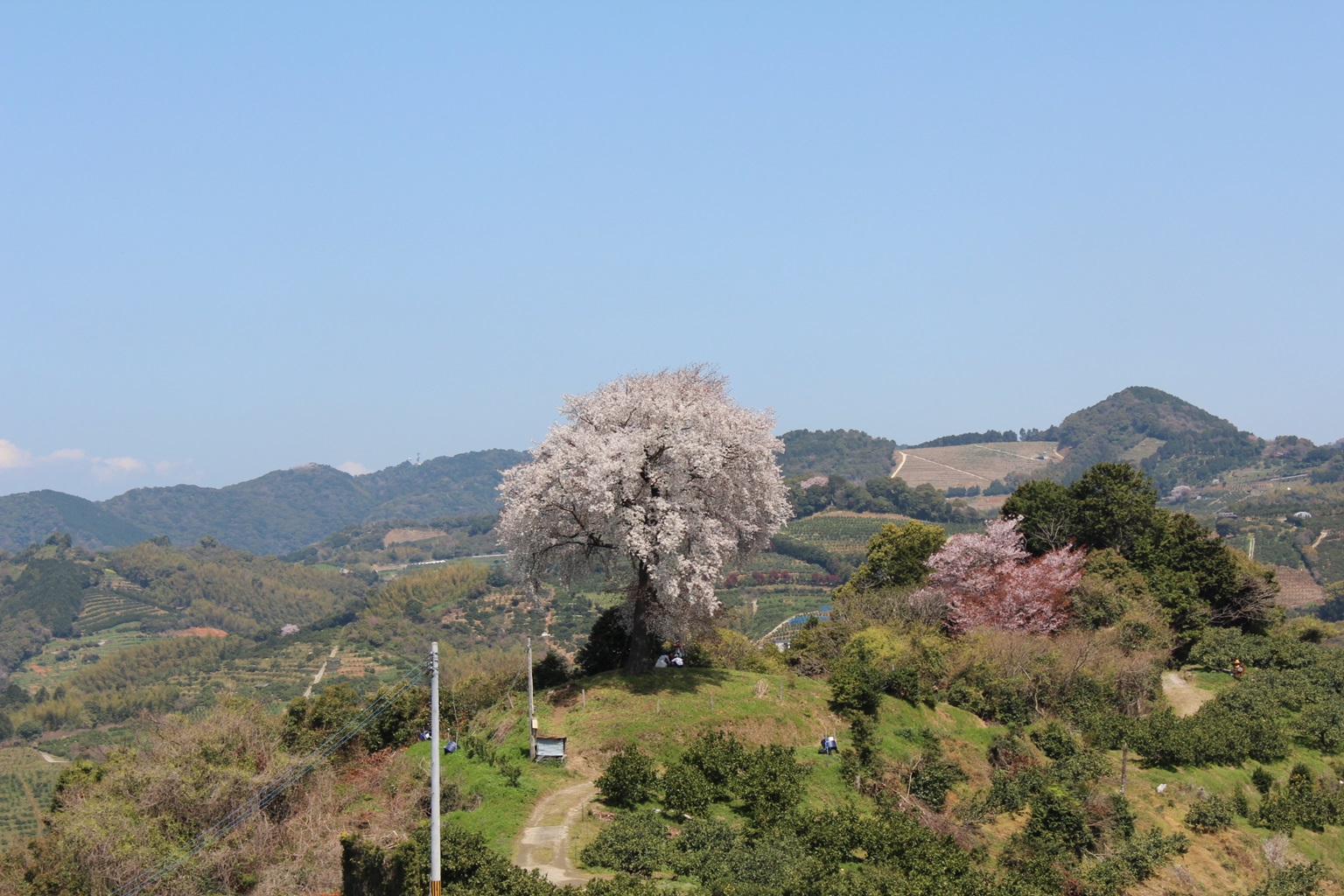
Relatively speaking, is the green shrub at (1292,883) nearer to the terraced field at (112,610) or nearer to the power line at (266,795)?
the power line at (266,795)

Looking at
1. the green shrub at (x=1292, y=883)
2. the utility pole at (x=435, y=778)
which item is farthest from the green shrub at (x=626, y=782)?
the green shrub at (x=1292, y=883)

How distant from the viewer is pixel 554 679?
34219 millimetres

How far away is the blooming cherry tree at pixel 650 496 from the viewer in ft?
96.6

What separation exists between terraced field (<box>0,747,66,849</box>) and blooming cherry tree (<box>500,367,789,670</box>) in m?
35.1

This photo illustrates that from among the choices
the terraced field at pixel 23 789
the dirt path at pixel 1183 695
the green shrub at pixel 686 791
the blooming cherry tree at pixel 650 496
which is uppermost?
the blooming cherry tree at pixel 650 496

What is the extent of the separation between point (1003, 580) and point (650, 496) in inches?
778

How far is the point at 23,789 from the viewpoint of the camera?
71.9m

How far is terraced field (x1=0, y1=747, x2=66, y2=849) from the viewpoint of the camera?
193 feet

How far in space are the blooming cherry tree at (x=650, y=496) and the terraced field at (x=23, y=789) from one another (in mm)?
35148

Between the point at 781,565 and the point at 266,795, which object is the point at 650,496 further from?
the point at 781,565

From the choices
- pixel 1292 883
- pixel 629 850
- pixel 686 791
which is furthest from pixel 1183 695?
pixel 629 850

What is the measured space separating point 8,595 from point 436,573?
298ft

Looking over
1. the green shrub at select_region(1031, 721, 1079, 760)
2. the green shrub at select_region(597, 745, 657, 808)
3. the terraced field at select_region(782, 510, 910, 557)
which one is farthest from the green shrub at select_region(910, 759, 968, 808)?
the terraced field at select_region(782, 510, 910, 557)

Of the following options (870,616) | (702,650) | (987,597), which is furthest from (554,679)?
(987,597)
